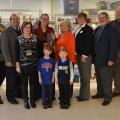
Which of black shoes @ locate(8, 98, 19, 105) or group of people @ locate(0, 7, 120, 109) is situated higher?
group of people @ locate(0, 7, 120, 109)

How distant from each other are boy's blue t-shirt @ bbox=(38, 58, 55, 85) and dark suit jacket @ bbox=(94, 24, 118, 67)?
71 cm

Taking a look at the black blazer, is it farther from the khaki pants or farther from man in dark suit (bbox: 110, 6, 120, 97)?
the khaki pants

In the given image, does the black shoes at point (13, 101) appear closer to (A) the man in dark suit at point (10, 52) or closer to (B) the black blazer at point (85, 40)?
(A) the man in dark suit at point (10, 52)

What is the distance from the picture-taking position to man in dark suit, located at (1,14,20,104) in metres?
4.11

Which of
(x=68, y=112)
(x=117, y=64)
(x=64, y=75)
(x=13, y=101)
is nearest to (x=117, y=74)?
(x=117, y=64)

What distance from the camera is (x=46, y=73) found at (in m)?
4.06

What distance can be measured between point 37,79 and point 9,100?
0.55 metres

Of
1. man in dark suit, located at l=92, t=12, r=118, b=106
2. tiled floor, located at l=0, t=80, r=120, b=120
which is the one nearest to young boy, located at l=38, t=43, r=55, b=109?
tiled floor, located at l=0, t=80, r=120, b=120

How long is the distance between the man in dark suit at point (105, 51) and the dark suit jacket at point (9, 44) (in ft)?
3.98

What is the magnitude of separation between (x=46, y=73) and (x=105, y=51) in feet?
2.96

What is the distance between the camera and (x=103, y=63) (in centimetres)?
417

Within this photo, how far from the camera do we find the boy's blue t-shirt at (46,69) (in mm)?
4043

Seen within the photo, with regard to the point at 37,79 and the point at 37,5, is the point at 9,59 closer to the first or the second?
the point at 37,79

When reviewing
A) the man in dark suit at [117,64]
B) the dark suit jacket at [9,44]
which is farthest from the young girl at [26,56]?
the man in dark suit at [117,64]
